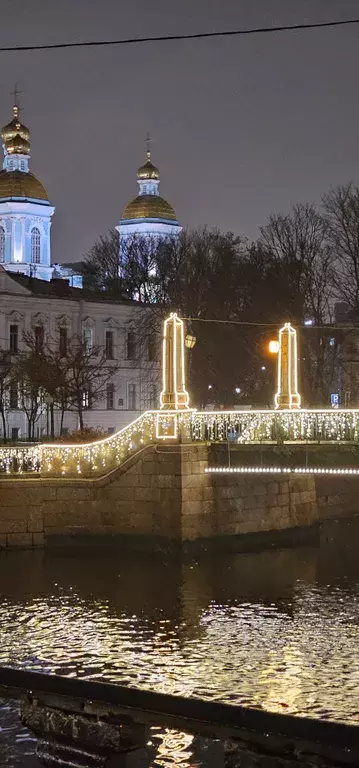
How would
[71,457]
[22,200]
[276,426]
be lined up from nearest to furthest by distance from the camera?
1. [276,426]
2. [71,457]
3. [22,200]

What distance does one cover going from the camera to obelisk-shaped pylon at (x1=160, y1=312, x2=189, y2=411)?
36.1 m

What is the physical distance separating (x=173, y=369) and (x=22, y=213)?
64.4 m

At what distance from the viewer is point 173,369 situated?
1421 inches

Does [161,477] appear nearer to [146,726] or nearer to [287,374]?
[287,374]

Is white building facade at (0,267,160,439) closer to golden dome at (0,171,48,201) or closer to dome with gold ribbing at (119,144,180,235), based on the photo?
golden dome at (0,171,48,201)

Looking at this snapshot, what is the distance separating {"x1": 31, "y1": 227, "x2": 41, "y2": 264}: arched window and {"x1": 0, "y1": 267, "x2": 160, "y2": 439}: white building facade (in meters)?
16.6

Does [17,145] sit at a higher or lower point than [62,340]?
higher

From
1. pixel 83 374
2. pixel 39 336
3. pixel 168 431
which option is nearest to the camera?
pixel 168 431

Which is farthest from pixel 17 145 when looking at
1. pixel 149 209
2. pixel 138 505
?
pixel 138 505

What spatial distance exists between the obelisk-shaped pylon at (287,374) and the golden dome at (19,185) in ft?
208

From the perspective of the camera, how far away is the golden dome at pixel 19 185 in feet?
320

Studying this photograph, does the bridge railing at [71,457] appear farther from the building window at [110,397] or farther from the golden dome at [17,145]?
the golden dome at [17,145]

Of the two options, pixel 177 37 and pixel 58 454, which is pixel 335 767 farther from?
pixel 58 454

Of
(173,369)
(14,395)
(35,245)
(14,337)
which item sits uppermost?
(35,245)
